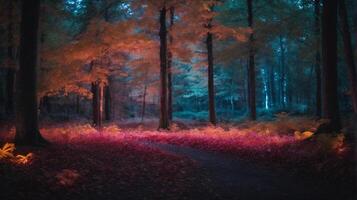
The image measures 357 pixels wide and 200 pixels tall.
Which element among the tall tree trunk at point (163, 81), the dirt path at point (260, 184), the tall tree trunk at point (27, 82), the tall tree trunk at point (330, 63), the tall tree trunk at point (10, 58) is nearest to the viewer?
the dirt path at point (260, 184)

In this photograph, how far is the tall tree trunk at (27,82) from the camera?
40.0 ft

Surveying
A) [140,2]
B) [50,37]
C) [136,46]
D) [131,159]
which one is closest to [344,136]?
[131,159]

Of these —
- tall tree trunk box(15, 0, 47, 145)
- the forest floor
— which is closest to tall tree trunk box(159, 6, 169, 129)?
the forest floor

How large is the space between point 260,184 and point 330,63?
20.8 feet

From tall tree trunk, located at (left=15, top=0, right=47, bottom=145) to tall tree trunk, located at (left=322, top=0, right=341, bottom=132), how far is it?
1021 centimetres

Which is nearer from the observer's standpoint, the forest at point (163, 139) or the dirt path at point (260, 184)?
the dirt path at point (260, 184)

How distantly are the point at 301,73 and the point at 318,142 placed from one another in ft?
99.6

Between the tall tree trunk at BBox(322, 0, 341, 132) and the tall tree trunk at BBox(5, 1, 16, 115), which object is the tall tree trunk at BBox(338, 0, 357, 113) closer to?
the tall tree trunk at BBox(322, 0, 341, 132)

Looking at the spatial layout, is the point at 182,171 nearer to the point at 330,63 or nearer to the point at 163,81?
the point at 330,63

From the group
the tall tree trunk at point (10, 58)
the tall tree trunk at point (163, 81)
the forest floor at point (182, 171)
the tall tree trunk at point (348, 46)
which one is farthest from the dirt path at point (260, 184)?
the tall tree trunk at point (10, 58)

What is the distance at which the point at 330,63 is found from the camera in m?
13.8

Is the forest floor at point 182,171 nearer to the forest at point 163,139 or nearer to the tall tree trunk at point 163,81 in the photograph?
the forest at point 163,139

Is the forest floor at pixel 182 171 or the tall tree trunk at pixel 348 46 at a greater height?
the tall tree trunk at pixel 348 46

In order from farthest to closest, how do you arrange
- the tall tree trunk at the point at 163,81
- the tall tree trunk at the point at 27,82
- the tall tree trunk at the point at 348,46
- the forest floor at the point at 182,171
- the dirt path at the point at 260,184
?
the tall tree trunk at the point at 163,81 < the tall tree trunk at the point at 348,46 < the tall tree trunk at the point at 27,82 < the dirt path at the point at 260,184 < the forest floor at the point at 182,171
